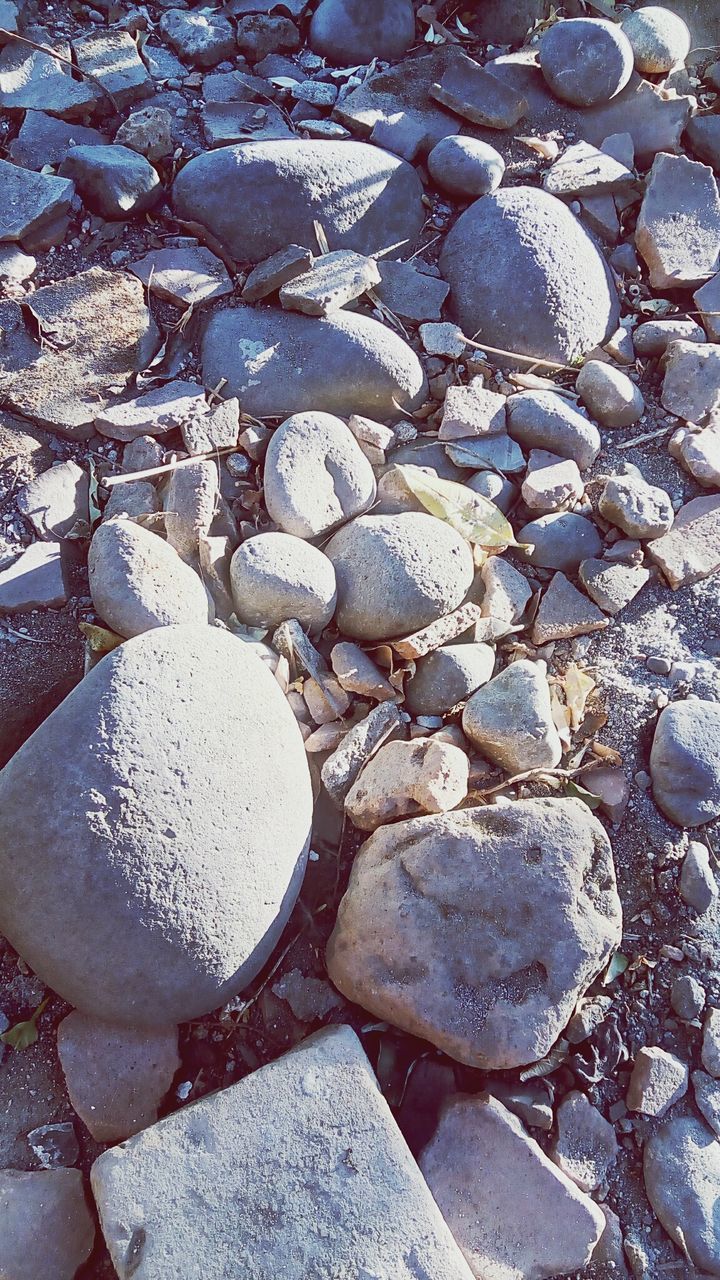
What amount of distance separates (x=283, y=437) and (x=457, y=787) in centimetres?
112

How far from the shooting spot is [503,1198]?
1.77 m

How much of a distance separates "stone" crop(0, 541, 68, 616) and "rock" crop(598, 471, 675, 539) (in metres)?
1.57

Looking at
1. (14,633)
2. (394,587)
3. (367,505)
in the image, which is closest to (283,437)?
(367,505)

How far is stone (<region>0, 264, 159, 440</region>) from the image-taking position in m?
2.60

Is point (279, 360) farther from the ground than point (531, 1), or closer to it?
closer to it

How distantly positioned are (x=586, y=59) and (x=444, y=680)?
2791 mm

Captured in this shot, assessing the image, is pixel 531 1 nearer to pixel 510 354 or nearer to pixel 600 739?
pixel 510 354

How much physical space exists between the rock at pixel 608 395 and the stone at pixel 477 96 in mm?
1212

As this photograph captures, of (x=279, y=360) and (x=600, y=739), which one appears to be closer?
(x=600, y=739)

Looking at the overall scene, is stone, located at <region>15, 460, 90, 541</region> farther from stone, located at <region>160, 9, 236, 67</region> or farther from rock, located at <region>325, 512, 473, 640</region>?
stone, located at <region>160, 9, 236, 67</region>

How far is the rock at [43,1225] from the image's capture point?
168 cm

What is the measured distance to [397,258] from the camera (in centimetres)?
320

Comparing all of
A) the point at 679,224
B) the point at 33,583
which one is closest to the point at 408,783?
the point at 33,583

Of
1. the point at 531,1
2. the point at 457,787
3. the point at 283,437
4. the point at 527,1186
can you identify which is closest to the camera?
the point at 527,1186
